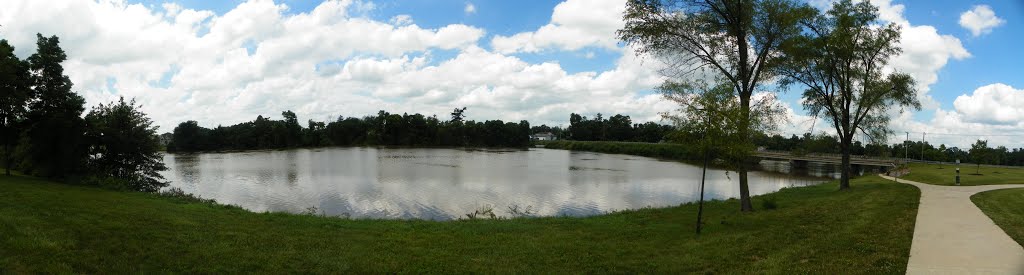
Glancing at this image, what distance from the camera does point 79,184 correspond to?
24797mm

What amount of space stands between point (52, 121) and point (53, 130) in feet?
1.70

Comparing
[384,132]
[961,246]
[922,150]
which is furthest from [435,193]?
[384,132]

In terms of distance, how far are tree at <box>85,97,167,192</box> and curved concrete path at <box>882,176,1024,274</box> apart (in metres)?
33.5

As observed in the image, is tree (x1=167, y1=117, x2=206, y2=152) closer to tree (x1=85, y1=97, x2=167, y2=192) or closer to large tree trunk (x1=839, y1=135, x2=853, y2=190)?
tree (x1=85, y1=97, x2=167, y2=192)

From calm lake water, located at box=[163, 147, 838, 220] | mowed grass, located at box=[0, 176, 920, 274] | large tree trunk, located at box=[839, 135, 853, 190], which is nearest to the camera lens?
mowed grass, located at box=[0, 176, 920, 274]

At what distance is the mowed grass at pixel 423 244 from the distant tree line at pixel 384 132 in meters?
128

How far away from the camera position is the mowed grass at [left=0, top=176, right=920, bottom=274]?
29.5 feet

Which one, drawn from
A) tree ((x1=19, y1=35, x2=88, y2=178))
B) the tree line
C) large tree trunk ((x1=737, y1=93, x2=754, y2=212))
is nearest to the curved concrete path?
large tree trunk ((x1=737, y1=93, x2=754, y2=212))

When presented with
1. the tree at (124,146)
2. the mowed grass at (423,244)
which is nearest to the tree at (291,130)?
the tree at (124,146)

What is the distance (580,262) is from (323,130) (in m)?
153

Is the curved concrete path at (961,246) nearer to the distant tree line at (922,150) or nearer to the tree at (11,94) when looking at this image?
the distant tree line at (922,150)

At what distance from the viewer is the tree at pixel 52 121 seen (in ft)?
85.0

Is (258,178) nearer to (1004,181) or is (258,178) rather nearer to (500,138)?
(1004,181)

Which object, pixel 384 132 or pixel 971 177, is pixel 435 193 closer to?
pixel 971 177
